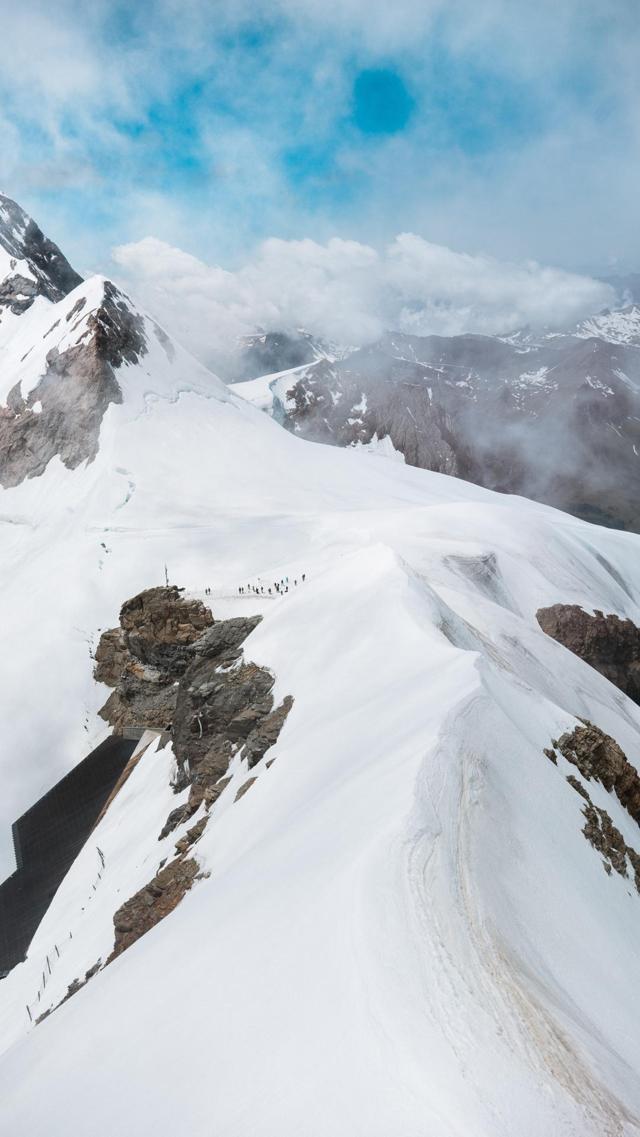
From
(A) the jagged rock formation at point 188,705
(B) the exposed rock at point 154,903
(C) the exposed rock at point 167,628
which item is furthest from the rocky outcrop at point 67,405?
(B) the exposed rock at point 154,903

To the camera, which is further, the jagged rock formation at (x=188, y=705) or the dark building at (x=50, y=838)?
the dark building at (x=50, y=838)

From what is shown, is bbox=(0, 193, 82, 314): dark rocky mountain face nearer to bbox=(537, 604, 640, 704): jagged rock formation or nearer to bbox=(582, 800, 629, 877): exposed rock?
bbox=(537, 604, 640, 704): jagged rock formation

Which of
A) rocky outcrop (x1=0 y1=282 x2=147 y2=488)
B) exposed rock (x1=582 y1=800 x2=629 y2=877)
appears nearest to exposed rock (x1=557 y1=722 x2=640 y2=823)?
exposed rock (x1=582 y1=800 x2=629 y2=877)

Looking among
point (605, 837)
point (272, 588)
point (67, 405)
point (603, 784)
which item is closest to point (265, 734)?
point (603, 784)

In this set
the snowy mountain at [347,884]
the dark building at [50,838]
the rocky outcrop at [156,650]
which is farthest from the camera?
the rocky outcrop at [156,650]

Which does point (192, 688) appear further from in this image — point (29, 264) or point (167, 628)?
point (29, 264)

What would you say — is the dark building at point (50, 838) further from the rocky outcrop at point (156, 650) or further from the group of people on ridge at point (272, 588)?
the group of people on ridge at point (272, 588)
